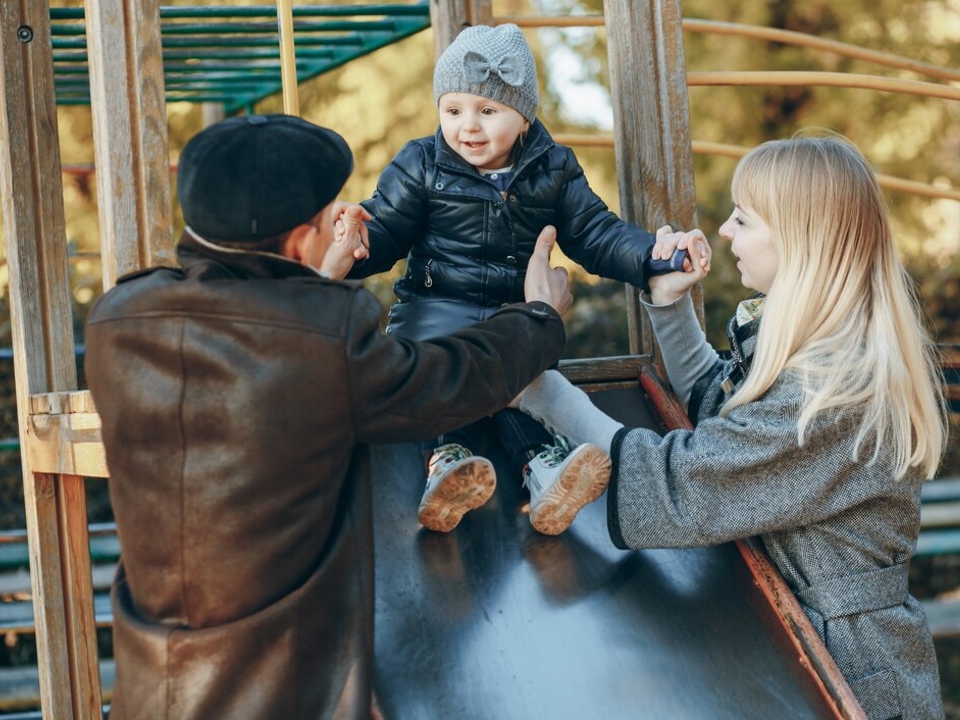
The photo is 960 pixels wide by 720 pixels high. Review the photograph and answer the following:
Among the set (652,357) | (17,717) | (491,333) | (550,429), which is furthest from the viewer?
(17,717)

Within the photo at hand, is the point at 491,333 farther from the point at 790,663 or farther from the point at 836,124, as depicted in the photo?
the point at 836,124

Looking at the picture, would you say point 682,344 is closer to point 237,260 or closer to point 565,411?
point 565,411

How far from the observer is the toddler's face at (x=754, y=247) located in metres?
2.44

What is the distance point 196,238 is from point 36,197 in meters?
1.48

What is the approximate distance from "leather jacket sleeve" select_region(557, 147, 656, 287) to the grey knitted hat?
0.22 m

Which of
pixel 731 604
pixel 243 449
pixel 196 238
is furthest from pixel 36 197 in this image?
pixel 731 604

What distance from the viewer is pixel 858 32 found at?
27.1 feet

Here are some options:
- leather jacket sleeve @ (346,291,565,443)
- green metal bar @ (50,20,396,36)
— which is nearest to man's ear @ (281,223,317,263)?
leather jacket sleeve @ (346,291,565,443)

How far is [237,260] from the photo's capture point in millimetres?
1906

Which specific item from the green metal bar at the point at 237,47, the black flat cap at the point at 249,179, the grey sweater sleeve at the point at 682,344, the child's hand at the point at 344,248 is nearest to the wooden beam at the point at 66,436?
the child's hand at the point at 344,248

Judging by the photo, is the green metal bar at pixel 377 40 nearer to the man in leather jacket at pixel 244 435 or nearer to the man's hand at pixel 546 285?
the man's hand at pixel 546 285

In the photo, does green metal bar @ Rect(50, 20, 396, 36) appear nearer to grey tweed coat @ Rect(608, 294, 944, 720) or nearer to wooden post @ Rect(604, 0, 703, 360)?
wooden post @ Rect(604, 0, 703, 360)

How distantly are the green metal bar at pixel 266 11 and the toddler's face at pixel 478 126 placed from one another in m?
1.76

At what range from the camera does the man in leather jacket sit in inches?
72.0
